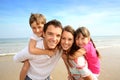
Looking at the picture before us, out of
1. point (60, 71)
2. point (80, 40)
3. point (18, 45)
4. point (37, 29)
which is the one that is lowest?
point (18, 45)

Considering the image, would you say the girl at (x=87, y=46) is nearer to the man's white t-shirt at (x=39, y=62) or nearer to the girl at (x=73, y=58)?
the girl at (x=73, y=58)

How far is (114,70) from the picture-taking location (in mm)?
7062

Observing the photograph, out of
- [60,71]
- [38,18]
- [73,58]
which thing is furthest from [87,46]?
[60,71]

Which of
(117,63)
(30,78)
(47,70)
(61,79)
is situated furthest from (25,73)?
(117,63)

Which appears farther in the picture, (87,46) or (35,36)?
(35,36)

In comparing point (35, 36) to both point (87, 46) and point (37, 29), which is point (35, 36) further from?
point (87, 46)

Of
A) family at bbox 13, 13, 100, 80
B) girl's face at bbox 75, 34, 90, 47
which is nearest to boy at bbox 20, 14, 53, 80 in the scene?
family at bbox 13, 13, 100, 80

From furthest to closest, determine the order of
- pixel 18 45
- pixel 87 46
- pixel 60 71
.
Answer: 1. pixel 18 45
2. pixel 60 71
3. pixel 87 46

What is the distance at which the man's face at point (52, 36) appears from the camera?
9.87 ft

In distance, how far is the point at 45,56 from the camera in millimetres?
3168

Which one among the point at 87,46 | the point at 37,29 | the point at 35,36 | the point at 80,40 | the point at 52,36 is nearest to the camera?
the point at 52,36

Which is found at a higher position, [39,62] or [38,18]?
[38,18]

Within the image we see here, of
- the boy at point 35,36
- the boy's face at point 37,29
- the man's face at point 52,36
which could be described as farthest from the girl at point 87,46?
the boy's face at point 37,29

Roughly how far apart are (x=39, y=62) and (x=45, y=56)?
13 centimetres
